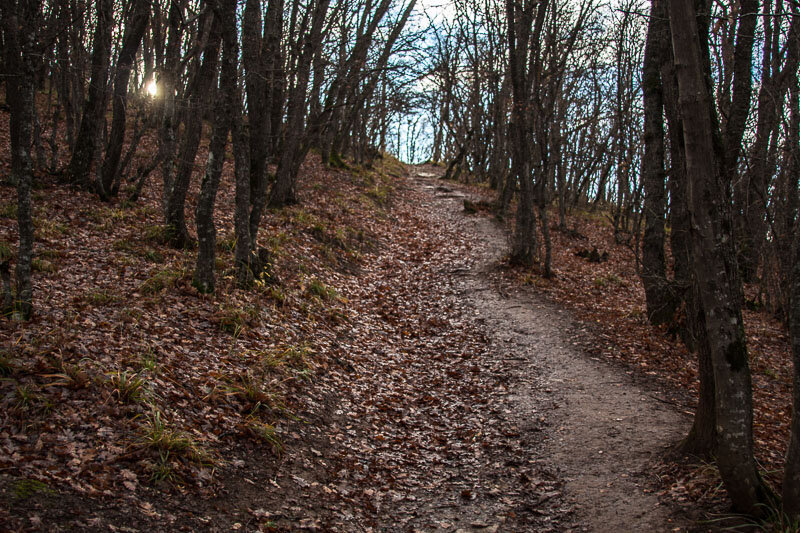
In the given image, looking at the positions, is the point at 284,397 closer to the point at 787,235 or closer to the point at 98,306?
the point at 98,306

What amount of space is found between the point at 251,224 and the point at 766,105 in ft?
37.8

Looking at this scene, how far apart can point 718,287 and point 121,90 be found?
10.8 meters

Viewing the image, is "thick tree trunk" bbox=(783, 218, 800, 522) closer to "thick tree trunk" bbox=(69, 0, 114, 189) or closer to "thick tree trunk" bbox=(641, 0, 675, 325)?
"thick tree trunk" bbox=(641, 0, 675, 325)

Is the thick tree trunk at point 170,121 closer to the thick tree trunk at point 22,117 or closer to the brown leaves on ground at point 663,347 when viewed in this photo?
the thick tree trunk at point 22,117

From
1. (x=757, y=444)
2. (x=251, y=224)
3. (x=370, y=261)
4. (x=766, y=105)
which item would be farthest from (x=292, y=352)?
(x=766, y=105)

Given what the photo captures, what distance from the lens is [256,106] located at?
9.17 meters

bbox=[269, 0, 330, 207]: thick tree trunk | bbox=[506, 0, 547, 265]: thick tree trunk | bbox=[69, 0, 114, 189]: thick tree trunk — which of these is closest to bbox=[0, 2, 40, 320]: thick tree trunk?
bbox=[69, 0, 114, 189]: thick tree trunk

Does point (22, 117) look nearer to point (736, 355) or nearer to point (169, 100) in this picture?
point (169, 100)

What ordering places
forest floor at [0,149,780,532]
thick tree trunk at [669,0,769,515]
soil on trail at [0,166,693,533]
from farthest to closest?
soil on trail at [0,166,693,533]
forest floor at [0,149,780,532]
thick tree trunk at [669,0,769,515]

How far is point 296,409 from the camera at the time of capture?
584 centimetres

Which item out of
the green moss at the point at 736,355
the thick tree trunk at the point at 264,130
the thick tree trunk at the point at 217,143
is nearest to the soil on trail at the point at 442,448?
the green moss at the point at 736,355

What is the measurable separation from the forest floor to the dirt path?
0.03 meters

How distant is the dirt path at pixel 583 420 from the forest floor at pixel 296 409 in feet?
0.09

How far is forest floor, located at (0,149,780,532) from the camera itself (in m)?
3.99
